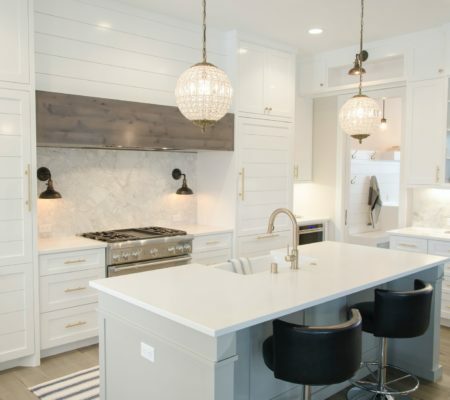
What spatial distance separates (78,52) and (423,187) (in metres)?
3.55

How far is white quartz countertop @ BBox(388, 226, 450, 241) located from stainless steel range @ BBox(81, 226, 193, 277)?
2.15 meters

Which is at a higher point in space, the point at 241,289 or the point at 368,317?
the point at 241,289

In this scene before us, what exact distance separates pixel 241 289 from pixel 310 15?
2984 mm

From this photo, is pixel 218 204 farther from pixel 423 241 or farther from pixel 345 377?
pixel 345 377

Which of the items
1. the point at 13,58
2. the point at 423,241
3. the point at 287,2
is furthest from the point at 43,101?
the point at 423,241

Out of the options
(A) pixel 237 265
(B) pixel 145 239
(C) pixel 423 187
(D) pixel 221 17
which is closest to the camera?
(A) pixel 237 265

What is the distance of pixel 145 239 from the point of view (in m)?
4.00

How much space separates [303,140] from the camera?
5.89m

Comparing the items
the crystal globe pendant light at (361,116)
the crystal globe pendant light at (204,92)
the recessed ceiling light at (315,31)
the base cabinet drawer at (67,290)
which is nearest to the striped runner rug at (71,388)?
the base cabinet drawer at (67,290)

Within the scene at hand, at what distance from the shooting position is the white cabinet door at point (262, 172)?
4.82 m

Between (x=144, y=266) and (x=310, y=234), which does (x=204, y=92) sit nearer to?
(x=144, y=266)

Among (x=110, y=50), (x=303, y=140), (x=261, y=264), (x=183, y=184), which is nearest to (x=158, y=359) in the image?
(x=261, y=264)

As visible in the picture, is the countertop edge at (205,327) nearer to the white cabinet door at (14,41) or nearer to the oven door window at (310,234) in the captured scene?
the white cabinet door at (14,41)

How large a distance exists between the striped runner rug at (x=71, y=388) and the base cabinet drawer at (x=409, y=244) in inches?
123
